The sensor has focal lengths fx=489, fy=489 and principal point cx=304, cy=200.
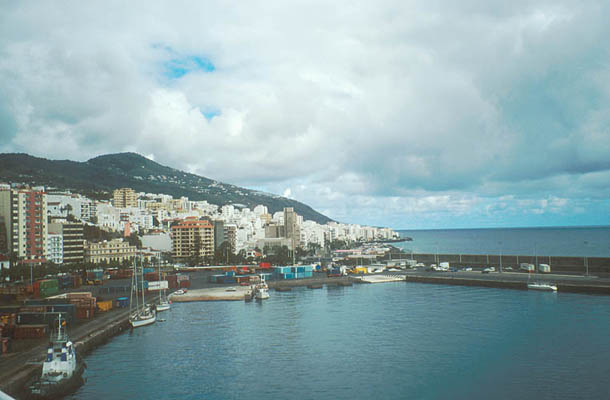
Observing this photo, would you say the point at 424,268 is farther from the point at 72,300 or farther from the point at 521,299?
the point at 72,300

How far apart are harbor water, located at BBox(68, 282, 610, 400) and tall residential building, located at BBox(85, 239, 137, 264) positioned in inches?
1654

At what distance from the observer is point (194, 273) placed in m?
77.7

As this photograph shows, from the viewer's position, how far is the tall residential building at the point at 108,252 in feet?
258

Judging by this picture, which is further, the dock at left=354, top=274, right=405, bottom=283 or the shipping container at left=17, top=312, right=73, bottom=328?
the dock at left=354, top=274, right=405, bottom=283

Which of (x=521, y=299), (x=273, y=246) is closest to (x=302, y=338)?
(x=521, y=299)

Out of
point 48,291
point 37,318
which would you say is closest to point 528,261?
point 48,291

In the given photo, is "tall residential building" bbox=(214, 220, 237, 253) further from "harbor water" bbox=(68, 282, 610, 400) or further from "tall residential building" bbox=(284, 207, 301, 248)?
"harbor water" bbox=(68, 282, 610, 400)

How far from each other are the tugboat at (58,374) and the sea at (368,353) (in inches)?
28.3

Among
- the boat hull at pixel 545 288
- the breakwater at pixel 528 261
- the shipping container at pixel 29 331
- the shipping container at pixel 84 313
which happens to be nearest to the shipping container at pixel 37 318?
the shipping container at pixel 29 331

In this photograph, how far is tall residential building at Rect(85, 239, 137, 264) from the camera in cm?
7866

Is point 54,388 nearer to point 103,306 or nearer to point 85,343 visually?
point 85,343

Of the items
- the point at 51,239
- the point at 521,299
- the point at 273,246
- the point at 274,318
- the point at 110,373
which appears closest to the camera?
the point at 110,373

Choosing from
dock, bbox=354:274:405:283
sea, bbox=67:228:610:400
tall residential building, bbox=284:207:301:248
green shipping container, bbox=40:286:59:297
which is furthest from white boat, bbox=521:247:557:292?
tall residential building, bbox=284:207:301:248

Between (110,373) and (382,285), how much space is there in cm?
4291
